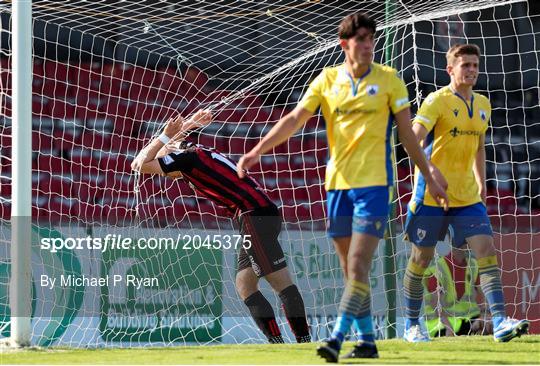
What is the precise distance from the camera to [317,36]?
9.27 meters

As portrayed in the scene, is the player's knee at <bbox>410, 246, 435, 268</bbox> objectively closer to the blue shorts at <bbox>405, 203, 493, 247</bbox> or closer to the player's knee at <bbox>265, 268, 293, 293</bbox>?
the blue shorts at <bbox>405, 203, 493, 247</bbox>

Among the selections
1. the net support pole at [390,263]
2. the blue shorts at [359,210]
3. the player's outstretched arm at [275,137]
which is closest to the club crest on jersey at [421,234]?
the blue shorts at [359,210]

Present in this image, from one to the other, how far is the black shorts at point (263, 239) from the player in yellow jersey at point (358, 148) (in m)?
1.84

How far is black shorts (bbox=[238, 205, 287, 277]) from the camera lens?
7105 millimetres

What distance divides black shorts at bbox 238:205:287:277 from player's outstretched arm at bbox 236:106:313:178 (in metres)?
2.02

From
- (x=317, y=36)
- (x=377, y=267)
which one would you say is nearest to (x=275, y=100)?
(x=317, y=36)

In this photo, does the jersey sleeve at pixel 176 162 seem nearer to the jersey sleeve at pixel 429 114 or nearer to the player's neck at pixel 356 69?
the jersey sleeve at pixel 429 114

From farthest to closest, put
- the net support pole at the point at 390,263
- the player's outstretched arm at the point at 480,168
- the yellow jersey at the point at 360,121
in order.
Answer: the net support pole at the point at 390,263 → the player's outstretched arm at the point at 480,168 → the yellow jersey at the point at 360,121

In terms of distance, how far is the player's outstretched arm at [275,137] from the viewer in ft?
16.4

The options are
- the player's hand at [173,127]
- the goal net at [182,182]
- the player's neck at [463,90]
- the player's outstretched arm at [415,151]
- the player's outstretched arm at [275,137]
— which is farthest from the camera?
the goal net at [182,182]

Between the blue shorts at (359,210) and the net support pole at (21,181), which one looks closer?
the blue shorts at (359,210)

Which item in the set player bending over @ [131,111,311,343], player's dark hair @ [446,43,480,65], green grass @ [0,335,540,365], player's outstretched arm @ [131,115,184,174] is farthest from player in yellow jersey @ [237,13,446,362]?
player's outstretched arm @ [131,115,184,174]

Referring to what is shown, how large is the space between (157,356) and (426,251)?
182 centimetres

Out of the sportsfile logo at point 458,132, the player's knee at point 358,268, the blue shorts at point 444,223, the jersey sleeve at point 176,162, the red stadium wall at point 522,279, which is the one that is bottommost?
the red stadium wall at point 522,279
